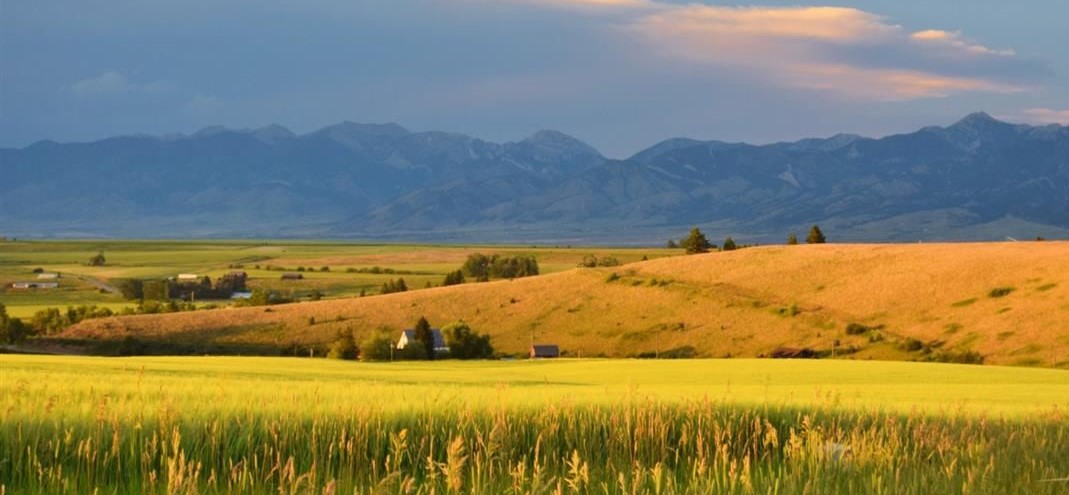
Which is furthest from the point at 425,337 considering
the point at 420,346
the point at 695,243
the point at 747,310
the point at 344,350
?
the point at 695,243

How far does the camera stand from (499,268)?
560 ft

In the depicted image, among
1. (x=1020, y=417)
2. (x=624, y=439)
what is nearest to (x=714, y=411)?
(x=624, y=439)

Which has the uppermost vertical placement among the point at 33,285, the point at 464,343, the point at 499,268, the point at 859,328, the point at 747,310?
the point at 33,285

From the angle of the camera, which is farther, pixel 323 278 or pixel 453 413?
pixel 323 278

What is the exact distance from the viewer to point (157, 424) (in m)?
12.2

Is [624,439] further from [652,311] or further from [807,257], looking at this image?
[807,257]

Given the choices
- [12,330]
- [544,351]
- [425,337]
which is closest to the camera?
[425,337]

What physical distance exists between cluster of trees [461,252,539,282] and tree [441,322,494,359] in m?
69.4

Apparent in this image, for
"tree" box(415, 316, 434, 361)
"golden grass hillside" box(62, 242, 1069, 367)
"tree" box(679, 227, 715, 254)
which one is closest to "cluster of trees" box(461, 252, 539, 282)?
"tree" box(679, 227, 715, 254)

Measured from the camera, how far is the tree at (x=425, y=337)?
8969 centimetres

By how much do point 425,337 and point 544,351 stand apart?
10.9 m

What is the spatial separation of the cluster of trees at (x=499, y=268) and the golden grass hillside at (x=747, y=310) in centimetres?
4018

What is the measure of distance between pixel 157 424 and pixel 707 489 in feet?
18.6

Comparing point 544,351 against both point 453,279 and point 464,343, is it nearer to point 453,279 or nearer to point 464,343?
point 464,343
